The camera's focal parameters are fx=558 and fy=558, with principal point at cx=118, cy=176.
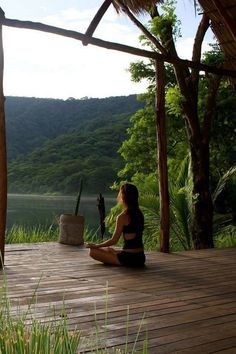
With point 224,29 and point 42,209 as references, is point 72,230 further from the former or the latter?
point 42,209

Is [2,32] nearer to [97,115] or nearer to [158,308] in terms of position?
[158,308]

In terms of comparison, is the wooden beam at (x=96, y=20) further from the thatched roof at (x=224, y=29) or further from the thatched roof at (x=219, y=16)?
the thatched roof at (x=224, y=29)

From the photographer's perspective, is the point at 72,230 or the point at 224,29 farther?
the point at 72,230

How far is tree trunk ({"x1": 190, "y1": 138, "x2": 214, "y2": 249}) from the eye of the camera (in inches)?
304

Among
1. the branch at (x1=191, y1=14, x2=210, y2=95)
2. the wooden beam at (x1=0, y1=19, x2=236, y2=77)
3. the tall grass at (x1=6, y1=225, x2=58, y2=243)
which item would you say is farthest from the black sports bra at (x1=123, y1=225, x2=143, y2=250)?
the tall grass at (x1=6, y1=225, x2=58, y2=243)

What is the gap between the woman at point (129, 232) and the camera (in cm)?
455

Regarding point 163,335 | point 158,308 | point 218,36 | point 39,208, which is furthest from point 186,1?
point 39,208

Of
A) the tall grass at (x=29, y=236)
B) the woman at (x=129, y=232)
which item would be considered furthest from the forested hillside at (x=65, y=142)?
the woman at (x=129, y=232)

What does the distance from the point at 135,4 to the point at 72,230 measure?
8.72ft

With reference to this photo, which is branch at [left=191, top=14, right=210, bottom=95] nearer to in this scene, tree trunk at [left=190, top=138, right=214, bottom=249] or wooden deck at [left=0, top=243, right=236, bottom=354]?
tree trunk at [left=190, top=138, right=214, bottom=249]

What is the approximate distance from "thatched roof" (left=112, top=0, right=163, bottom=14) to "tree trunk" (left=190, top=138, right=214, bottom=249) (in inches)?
86.2

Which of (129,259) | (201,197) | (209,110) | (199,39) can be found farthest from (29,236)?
(129,259)

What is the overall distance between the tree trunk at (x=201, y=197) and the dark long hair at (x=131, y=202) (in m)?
3.18

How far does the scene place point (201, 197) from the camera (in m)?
7.75
